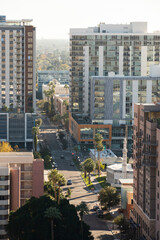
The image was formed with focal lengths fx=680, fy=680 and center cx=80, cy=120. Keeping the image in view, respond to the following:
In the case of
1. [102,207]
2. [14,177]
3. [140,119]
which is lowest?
[102,207]

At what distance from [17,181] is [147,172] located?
21.4 meters

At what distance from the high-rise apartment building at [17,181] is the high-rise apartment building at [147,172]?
1707cm

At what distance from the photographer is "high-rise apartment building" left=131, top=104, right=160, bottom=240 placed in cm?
10919

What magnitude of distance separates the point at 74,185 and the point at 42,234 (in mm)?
56630

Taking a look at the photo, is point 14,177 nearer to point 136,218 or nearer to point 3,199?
point 3,199

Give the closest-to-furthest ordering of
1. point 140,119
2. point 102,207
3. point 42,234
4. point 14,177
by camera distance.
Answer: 1. point 42,234
2. point 14,177
3. point 140,119
4. point 102,207

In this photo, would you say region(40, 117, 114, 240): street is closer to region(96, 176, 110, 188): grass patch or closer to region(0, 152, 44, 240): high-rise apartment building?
region(96, 176, 110, 188): grass patch

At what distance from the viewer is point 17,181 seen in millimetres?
108312

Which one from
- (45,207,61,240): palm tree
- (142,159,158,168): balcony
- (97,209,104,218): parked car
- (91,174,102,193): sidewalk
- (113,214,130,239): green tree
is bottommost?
(97,209,104,218): parked car

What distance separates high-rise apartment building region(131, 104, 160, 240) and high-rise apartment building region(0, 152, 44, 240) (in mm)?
17074

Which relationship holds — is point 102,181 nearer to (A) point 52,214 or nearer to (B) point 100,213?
(B) point 100,213

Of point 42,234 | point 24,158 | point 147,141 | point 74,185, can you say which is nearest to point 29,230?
point 42,234

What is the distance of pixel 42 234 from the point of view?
331ft

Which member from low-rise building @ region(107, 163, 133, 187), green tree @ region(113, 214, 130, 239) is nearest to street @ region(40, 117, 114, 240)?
green tree @ region(113, 214, 130, 239)
